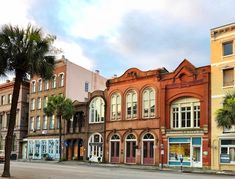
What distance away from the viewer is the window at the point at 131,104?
171 feet

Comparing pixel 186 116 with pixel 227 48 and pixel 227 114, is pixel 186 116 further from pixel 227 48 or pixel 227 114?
pixel 227 114

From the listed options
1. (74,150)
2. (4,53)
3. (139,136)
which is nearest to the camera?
(4,53)

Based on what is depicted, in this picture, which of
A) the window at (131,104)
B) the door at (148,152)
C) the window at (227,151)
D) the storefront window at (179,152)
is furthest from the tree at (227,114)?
the window at (131,104)

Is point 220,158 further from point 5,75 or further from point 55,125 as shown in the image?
point 55,125

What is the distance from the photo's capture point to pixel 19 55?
23188 mm

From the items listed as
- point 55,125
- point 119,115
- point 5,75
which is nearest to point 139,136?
point 119,115

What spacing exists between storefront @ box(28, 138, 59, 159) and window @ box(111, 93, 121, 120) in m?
13.4

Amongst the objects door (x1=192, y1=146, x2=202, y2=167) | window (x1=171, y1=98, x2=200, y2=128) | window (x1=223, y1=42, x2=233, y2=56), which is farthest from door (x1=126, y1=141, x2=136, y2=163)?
window (x1=223, y1=42, x2=233, y2=56)

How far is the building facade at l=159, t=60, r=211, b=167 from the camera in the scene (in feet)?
144

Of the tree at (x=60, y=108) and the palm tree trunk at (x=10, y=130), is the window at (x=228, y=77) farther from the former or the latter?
the palm tree trunk at (x=10, y=130)

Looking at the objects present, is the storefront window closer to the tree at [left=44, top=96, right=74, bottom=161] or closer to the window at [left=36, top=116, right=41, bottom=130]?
the tree at [left=44, top=96, right=74, bottom=161]

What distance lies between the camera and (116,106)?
54719 mm

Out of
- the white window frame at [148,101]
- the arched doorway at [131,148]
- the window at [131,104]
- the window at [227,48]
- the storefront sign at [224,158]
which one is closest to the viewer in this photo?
the storefront sign at [224,158]

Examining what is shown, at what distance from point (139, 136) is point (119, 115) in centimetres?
494
